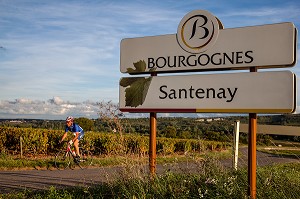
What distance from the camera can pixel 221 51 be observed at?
20.3 ft

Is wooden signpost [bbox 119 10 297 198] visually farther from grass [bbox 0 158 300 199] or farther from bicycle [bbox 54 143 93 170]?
bicycle [bbox 54 143 93 170]

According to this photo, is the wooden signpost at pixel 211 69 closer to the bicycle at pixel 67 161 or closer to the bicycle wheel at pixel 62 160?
the bicycle at pixel 67 161

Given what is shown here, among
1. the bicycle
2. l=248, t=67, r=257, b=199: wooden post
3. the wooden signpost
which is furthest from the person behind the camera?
the bicycle

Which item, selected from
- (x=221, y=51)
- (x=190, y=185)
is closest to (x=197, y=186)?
(x=190, y=185)

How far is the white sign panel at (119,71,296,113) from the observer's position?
18.3 feet

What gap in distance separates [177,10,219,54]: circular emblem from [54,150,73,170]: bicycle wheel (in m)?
8.77

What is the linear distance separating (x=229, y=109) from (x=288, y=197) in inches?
58.2

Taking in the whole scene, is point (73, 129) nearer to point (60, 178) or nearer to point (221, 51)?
point (60, 178)

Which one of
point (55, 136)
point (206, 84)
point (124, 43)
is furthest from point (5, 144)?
point (206, 84)

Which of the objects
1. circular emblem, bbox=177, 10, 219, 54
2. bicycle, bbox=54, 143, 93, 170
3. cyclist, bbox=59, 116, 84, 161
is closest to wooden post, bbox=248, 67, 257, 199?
circular emblem, bbox=177, 10, 219, 54

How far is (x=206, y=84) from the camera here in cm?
617

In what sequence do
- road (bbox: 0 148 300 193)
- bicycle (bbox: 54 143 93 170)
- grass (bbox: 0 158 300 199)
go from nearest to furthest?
grass (bbox: 0 158 300 199), road (bbox: 0 148 300 193), bicycle (bbox: 54 143 93 170)

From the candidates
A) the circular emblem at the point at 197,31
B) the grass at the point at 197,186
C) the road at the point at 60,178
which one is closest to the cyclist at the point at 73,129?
the road at the point at 60,178

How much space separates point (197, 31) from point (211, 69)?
0.66 meters
